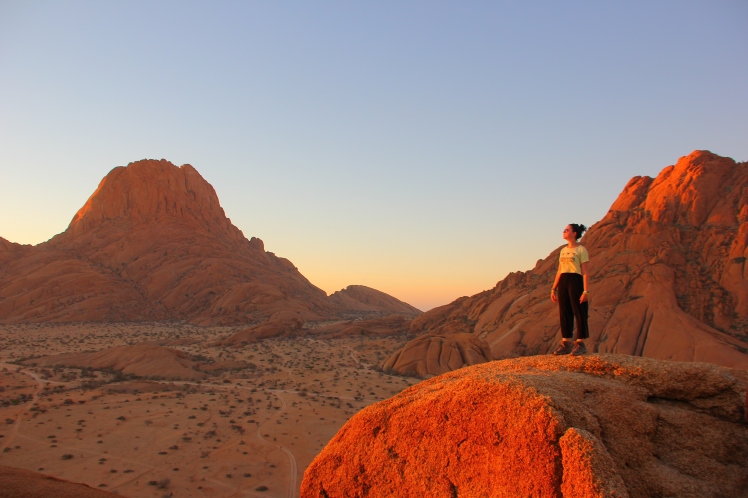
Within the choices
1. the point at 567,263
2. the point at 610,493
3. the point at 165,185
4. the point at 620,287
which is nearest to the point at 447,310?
the point at 620,287

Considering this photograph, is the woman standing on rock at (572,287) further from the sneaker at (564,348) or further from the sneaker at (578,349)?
the sneaker at (578,349)

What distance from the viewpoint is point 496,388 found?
4496 millimetres

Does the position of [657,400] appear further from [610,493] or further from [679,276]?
[679,276]

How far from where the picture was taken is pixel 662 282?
115ft

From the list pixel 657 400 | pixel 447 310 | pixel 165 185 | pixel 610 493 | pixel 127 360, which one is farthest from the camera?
pixel 165 185

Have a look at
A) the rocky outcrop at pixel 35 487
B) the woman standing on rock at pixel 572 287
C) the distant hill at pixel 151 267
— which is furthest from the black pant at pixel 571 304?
the distant hill at pixel 151 267

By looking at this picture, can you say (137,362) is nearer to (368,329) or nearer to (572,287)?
(368,329)

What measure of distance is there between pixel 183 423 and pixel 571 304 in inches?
734

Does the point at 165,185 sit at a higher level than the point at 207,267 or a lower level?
higher

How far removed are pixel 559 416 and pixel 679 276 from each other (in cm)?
3879

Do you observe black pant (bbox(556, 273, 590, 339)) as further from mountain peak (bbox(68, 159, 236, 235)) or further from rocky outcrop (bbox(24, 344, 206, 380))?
mountain peak (bbox(68, 159, 236, 235))

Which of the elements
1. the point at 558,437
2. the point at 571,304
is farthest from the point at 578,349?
the point at 558,437

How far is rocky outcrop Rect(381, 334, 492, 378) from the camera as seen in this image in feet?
108

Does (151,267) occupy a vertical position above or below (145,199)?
below
